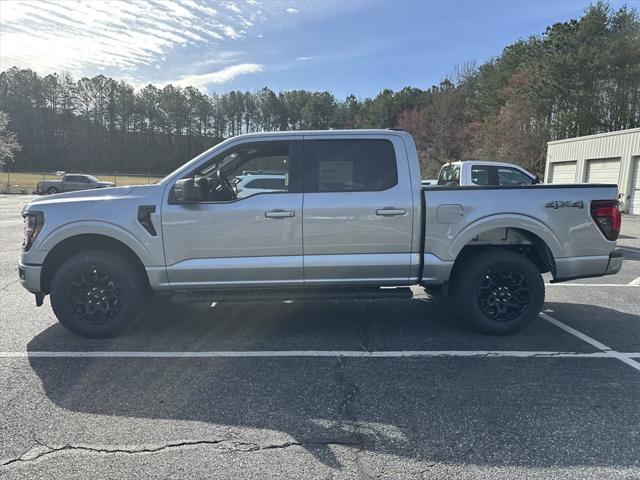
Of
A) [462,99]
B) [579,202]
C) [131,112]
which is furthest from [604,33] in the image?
[131,112]

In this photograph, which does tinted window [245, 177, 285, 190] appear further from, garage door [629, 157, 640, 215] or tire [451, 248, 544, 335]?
garage door [629, 157, 640, 215]

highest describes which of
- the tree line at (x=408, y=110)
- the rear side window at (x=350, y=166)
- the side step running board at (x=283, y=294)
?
the tree line at (x=408, y=110)

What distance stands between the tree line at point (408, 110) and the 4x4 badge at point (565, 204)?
93.5 feet

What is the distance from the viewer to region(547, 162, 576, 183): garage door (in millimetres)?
22719

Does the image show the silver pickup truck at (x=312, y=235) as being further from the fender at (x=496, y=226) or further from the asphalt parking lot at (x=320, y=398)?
the asphalt parking lot at (x=320, y=398)

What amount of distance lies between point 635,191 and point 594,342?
1808 centimetres

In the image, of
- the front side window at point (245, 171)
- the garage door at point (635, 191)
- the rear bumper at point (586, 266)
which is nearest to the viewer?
the front side window at point (245, 171)

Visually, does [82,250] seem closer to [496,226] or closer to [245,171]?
[245,171]

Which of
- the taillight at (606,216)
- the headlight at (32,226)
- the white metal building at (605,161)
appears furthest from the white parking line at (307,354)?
the white metal building at (605,161)

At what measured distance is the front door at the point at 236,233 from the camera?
174 inches

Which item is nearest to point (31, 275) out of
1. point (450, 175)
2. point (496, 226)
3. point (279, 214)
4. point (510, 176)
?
point (279, 214)

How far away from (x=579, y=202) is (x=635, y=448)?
8.55 feet

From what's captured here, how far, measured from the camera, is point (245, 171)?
5.20m

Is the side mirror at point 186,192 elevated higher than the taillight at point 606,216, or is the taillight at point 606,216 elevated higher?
the side mirror at point 186,192
